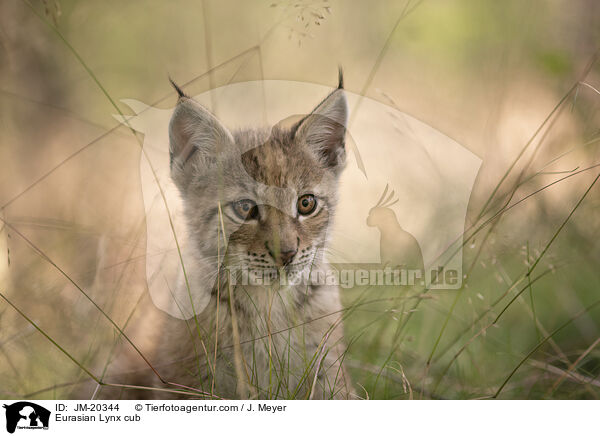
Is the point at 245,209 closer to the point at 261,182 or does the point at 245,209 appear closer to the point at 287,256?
the point at 261,182

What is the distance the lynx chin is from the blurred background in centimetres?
22

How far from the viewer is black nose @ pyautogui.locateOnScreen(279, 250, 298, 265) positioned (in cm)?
167

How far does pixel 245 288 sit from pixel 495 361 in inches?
43.6

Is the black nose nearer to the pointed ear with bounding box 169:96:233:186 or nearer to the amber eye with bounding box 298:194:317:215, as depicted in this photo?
the amber eye with bounding box 298:194:317:215

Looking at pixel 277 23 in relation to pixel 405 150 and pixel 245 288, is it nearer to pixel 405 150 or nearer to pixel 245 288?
pixel 405 150

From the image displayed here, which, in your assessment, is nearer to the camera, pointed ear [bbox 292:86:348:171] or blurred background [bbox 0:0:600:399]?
pointed ear [bbox 292:86:348:171]

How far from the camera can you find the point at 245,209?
1762 mm

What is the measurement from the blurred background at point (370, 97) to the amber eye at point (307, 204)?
40 centimetres
